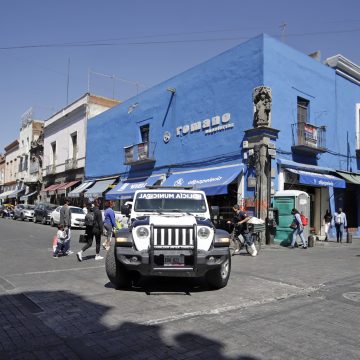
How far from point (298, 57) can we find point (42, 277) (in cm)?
1533

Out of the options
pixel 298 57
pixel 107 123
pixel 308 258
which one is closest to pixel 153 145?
pixel 107 123

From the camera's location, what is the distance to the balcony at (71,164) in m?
32.8

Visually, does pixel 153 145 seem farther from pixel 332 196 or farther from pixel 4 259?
pixel 4 259

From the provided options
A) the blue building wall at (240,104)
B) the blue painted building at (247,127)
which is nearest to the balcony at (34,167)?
the blue painted building at (247,127)

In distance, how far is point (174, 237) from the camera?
6988 millimetres

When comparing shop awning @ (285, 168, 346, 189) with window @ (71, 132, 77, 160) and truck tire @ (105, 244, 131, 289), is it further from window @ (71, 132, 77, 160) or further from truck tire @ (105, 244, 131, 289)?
window @ (71, 132, 77, 160)

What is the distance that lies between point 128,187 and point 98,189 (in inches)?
152

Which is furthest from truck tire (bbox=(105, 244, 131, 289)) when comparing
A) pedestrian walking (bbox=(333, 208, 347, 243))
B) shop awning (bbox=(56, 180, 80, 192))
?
shop awning (bbox=(56, 180, 80, 192))

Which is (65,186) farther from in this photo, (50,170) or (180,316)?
(180,316)

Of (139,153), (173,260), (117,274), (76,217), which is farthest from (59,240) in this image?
(139,153)

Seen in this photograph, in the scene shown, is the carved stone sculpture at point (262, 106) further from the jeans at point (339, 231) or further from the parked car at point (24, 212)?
the parked car at point (24, 212)

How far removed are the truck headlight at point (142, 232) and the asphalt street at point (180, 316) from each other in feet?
3.27

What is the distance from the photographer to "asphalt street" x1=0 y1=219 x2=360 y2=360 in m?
4.40

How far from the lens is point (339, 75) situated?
21.3 m
